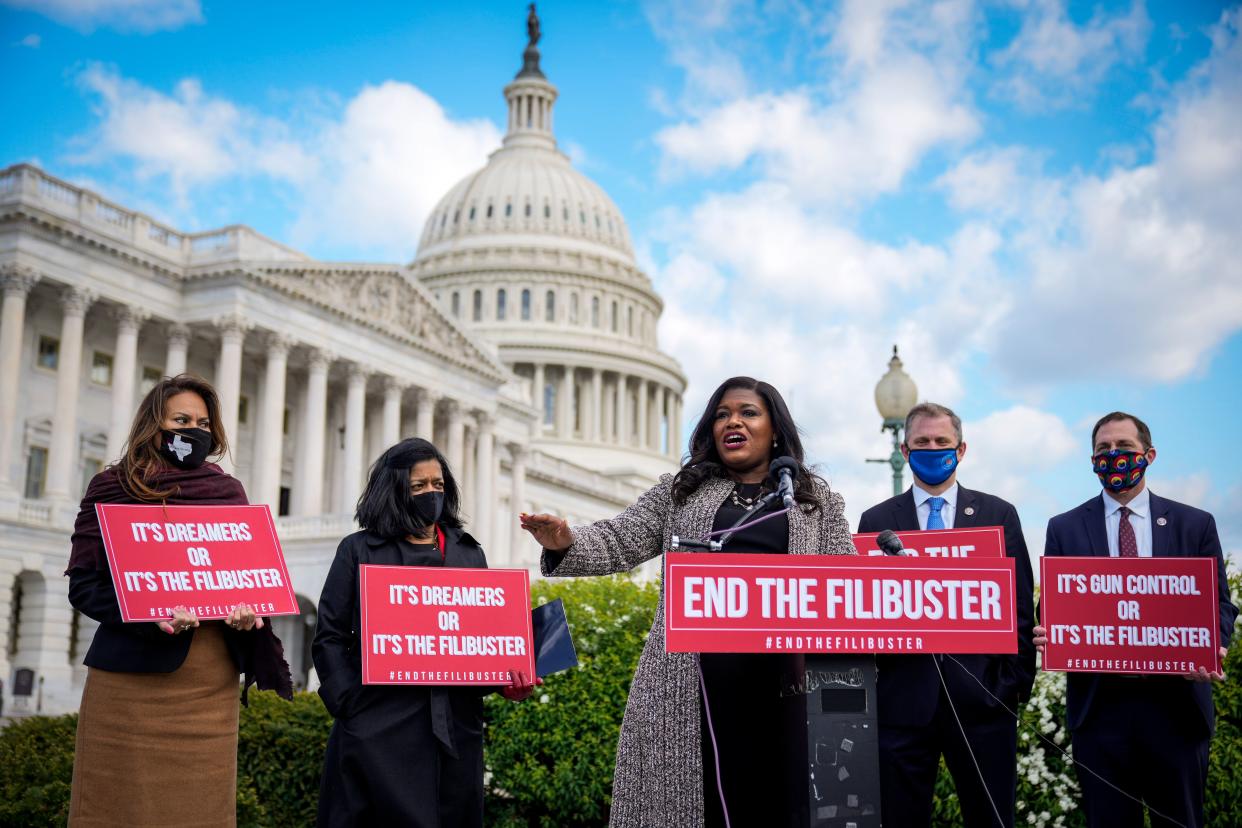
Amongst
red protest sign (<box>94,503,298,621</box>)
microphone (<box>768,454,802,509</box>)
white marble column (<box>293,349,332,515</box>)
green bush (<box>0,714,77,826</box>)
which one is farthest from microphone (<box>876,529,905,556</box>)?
white marble column (<box>293,349,332,515</box>)

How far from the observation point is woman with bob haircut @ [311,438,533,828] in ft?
19.7

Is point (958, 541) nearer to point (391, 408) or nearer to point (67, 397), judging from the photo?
point (67, 397)

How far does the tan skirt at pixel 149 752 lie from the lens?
5.82m

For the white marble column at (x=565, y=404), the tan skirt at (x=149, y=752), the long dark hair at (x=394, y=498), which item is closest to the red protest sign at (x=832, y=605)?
the long dark hair at (x=394, y=498)

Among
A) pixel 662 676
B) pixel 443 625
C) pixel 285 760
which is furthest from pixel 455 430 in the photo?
pixel 662 676

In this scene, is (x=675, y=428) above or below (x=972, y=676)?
above

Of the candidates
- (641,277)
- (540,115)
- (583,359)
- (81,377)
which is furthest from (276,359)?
(540,115)

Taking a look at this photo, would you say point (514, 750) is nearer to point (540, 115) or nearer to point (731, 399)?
point (731, 399)

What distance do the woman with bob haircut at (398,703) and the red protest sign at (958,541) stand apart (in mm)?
2148

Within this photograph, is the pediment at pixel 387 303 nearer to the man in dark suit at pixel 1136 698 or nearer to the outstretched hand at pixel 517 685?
the outstretched hand at pixel 517 685

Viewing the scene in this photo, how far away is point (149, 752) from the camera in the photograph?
230 inches

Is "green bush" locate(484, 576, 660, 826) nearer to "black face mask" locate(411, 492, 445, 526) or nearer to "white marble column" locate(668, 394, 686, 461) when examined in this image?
"black face mask" locate(411, 492, 445, 526)

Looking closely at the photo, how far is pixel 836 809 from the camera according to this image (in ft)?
15.8

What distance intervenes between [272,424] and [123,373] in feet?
19.2
